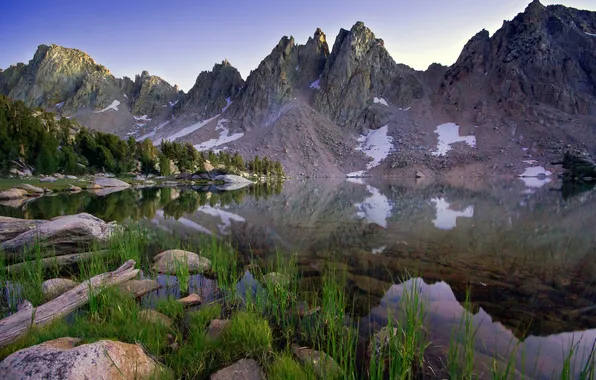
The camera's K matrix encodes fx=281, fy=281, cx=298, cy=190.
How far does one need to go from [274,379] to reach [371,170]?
160 meters

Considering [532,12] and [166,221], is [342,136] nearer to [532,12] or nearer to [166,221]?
[532,12]

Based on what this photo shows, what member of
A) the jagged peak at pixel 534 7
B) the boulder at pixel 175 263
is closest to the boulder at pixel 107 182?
the boulder at pixel 175 263

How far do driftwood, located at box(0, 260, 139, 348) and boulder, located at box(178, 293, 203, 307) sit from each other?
1715 mm

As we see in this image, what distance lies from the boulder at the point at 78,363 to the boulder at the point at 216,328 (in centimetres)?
119

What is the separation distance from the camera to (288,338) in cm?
499

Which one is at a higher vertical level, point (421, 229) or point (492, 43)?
point (492, 43)

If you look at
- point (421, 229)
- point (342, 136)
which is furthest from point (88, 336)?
point (342, 136)

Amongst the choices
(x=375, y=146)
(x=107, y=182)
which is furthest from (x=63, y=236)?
(x=375, y=146)

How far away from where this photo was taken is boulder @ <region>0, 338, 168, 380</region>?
3.11 meters

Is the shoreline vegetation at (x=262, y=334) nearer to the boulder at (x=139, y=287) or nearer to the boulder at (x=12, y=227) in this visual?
the boulder at (x=139, y=287)

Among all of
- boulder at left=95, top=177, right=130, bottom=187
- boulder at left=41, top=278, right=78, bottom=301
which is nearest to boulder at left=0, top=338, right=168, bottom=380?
boulder at left=41, top=278, right=78, bottom=301

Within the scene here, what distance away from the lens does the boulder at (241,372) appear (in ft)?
12.6

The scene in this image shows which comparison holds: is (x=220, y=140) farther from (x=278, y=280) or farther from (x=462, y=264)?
(x=278, y=280)

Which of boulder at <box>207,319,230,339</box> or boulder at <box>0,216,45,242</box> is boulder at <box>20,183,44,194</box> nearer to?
boulder at <box>0,216,45,242</box>
